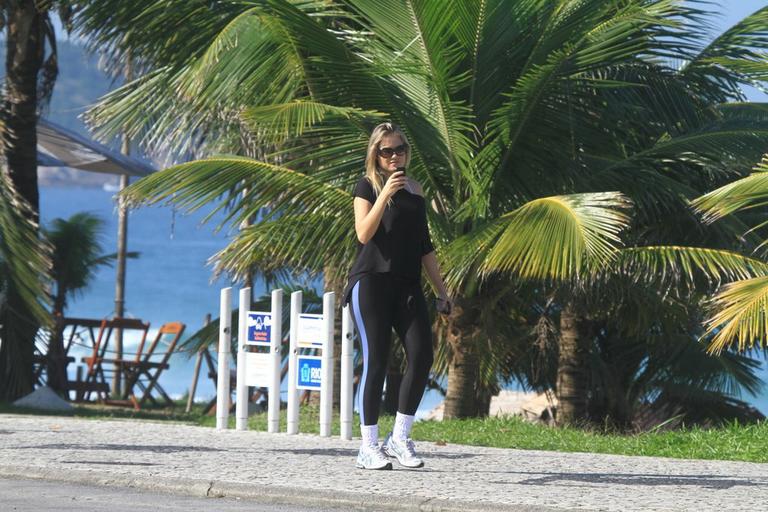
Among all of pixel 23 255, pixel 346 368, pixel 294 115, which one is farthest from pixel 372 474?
pixel 23 255

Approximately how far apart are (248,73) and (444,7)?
2.07 m

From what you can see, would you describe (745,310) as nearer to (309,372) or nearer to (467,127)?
(309,372)

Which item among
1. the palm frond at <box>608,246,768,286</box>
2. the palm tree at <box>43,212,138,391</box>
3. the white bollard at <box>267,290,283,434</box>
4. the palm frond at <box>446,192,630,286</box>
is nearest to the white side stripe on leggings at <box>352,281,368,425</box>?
the white bollard at <box>267,290,283,434</box>

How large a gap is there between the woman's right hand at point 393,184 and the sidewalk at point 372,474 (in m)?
1.46

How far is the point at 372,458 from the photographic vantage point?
23.7ft

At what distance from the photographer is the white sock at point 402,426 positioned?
23.6 ft

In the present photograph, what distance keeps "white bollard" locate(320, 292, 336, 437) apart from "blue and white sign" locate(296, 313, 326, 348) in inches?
4.8

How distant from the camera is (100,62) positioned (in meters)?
15.3

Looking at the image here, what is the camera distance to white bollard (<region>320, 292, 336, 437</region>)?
9.16m

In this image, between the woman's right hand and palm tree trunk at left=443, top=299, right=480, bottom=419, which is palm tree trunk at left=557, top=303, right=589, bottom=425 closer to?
palm tree trunk at left=443, top=299, right=480, bottom=419

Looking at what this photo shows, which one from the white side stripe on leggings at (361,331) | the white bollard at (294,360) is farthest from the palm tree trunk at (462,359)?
the white side stripe on leggings at (361,331)

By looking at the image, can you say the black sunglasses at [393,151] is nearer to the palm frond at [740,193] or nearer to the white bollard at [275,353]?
the palm frond at [740,193]

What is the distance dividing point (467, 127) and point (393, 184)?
4342 mm

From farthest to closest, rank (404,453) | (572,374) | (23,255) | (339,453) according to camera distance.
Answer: (572,374) < (23,255) < (339,453) < (404,453)
